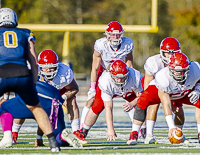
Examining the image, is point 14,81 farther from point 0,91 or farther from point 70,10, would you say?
point 70,10

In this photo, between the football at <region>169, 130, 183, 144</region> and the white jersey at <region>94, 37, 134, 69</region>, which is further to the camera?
the white jersey at <region>94, 37, 134, 69</region>

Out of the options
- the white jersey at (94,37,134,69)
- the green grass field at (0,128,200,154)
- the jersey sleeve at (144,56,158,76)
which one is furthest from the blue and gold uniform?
the white jersey at (94,37,134,69)

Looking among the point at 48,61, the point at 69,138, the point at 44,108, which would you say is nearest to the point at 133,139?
the point at 69,138

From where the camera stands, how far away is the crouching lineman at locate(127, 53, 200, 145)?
5.23 metres

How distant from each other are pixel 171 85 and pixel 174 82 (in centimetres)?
5

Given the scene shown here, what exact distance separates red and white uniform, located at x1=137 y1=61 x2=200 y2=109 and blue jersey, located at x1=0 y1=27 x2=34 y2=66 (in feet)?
5.48

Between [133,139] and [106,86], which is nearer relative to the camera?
[133,139]

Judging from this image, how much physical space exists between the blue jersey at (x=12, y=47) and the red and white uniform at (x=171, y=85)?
1.67 metres

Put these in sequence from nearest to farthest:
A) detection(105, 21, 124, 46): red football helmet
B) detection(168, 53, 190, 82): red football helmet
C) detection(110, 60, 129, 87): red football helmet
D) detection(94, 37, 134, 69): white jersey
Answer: detection(168, 53, 190, 82): red football helmet
detection(110, 60, 129, 87): red football helmet
detection(105, 21, 124, 46): red football helmet
detection(94, 37, 134, 69): white jersey

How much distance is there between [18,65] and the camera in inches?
181

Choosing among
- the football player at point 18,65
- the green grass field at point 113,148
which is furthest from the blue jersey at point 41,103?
the football player at point 18,65

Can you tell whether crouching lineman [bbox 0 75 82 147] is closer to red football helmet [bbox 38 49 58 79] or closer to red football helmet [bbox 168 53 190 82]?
red football helmet [bbox 38 49 58 79]

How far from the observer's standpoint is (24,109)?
17.3ft

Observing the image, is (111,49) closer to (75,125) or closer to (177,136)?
(75,125)
